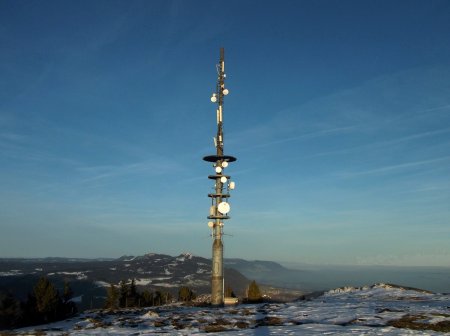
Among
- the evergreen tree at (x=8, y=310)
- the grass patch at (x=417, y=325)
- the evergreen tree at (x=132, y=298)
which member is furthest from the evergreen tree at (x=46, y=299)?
the grass patch at (x=417, y=325)

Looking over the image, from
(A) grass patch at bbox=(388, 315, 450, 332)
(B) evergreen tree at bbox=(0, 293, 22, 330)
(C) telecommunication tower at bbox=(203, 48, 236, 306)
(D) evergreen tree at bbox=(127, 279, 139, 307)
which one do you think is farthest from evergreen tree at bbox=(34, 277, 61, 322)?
(A) grass patch at bbox=(388, 315, 450, 332)

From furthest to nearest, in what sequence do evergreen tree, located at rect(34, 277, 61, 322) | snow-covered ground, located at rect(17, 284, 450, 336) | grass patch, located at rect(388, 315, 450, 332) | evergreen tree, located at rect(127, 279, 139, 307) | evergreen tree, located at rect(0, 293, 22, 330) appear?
evergreen tree, located at rect(127, 279, 139, 307) < evergreen tree, located at rect(0, 293, 22, 330) < evergreen tree, located at rect(34, 277, 61, 322) < snow-covered ground, located at rect(17, 284, 450, 336) < grass patch, located at rect(388, 315, 450, 332)

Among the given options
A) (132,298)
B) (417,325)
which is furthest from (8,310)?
(417,325)

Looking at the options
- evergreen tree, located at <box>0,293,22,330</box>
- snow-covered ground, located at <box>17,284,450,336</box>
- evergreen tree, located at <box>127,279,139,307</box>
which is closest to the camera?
snow-covered ground, located at <box>17,284,450,336</box>

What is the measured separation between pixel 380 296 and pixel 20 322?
179 feet

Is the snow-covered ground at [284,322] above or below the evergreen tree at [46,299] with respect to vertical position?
above

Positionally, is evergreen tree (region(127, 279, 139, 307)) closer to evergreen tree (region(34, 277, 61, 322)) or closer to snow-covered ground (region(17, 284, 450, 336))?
evergreen tree (region(34, 277, 61, 322))

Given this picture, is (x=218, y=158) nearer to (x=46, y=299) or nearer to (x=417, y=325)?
(x=417, y=325)

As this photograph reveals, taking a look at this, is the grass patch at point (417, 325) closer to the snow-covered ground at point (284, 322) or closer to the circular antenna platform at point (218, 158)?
the snow-covered ground at point (284, 322)

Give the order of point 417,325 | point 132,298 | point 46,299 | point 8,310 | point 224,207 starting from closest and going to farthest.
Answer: point 417,325, point 224,207, point 46,299, point 8,310, point 132,298

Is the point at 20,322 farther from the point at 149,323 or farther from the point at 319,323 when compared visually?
the point at 319,323

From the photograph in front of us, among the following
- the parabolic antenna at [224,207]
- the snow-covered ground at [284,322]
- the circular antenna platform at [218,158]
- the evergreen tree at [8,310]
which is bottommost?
the evergreen tree at [8,310]

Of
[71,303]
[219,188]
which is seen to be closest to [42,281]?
[71,303]

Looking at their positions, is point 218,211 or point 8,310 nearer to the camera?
point 218,211
